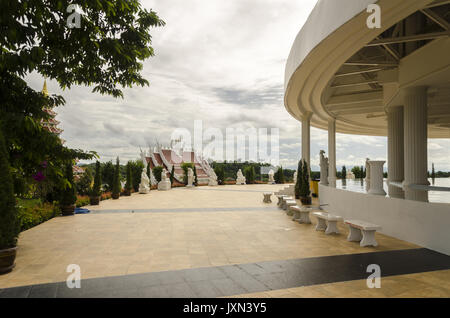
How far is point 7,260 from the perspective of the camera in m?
4.65

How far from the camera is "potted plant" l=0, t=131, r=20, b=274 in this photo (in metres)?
4.61

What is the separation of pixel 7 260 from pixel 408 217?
26.7 feet

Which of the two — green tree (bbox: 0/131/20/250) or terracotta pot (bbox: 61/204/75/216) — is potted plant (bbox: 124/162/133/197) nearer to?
terracotta pot (bbox: 61/204/75/216)

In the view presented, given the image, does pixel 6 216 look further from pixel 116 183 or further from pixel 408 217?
pixel 116 183

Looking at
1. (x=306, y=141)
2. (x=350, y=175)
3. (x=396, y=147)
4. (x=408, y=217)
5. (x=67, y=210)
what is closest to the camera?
(x=408, y=217)

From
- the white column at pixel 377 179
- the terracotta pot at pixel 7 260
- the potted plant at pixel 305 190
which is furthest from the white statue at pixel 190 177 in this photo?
the terracotta pot at pixel 7 260

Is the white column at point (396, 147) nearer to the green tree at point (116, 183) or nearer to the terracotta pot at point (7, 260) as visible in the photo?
the terracotta pot at point (7, 260)

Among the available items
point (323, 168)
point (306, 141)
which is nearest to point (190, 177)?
point (306, 141)

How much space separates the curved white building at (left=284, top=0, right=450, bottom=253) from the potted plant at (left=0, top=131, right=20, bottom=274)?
661cm

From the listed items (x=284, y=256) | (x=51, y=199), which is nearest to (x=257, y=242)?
(x=284, y=256)

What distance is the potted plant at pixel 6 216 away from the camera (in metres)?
4.61

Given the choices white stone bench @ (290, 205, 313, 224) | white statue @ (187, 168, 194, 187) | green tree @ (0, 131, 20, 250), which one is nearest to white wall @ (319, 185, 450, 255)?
white stone bench @ (290, 205, 313, 224)

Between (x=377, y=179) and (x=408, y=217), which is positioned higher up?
(x=377, y=179)

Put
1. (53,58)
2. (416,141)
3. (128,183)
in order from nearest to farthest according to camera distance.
Answer: 1. (53,58)
2. (416,141)
3. (128,183)
